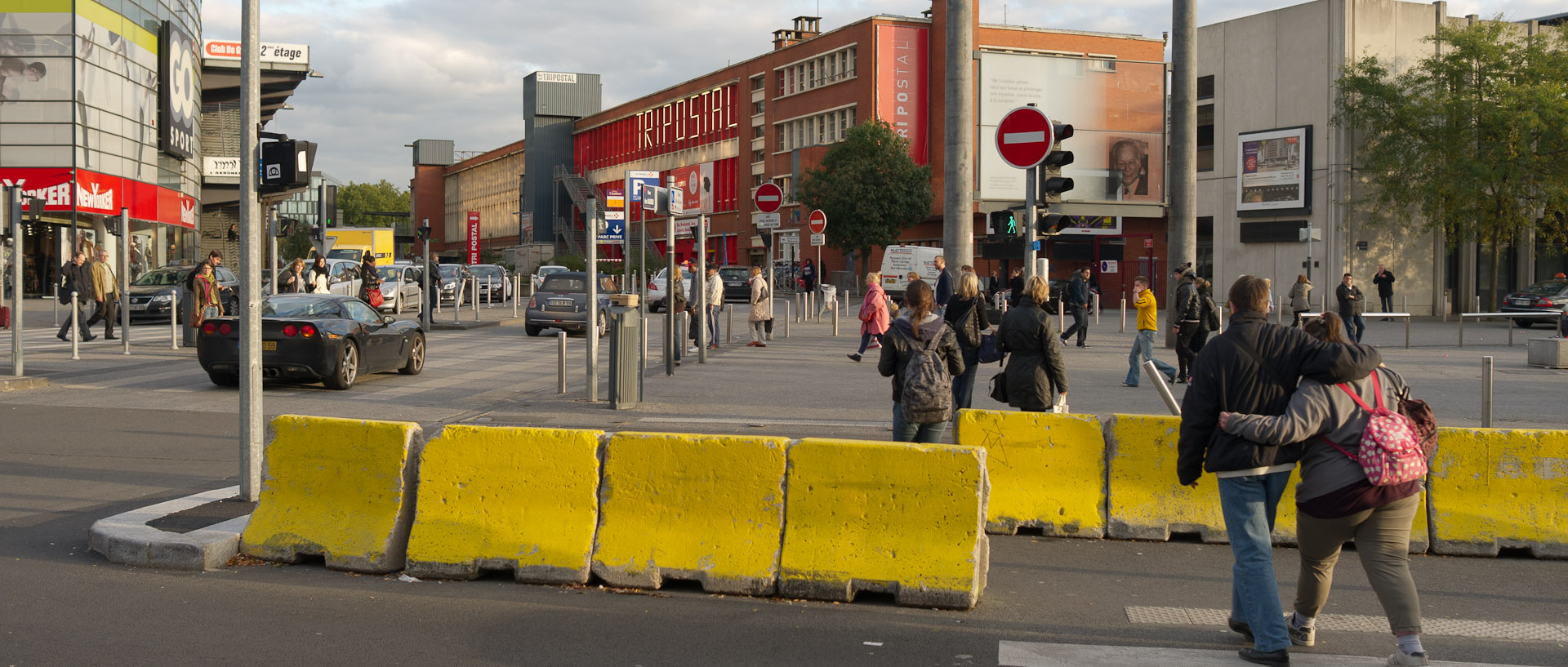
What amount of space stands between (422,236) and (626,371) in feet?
63.2

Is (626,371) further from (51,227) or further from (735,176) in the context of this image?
(735,176)

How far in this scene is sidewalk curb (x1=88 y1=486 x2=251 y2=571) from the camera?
21.6 ft

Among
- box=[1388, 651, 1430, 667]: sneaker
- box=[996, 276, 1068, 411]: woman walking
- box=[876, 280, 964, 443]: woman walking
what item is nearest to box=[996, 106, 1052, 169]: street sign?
box=[996, 276, 1068, 411]: woman walking

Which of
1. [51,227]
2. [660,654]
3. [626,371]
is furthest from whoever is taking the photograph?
[51,227]

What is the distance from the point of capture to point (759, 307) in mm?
23719

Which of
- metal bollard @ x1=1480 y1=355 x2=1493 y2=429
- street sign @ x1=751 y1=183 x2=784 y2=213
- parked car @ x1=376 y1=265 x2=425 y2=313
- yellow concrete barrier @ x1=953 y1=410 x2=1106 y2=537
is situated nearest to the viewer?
yellow concrete barrier @ x1=953 y1=410 x2=1106 y2=537

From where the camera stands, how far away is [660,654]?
5188 mm

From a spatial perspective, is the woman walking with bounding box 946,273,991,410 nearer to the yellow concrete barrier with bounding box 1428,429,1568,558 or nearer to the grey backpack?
the grey backpack

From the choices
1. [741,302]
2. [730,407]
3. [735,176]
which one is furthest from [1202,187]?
[730,407]

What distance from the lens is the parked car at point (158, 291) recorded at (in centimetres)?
3017

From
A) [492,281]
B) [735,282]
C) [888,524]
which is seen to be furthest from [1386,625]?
[492,281]

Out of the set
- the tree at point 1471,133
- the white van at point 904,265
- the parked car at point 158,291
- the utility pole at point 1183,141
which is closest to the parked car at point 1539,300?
the tree at point 1471,133

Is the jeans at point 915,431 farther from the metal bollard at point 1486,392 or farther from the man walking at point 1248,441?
the metal bollard at point 1486,392

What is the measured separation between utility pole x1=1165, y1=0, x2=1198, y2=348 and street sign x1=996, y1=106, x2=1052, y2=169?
33.9 feet
